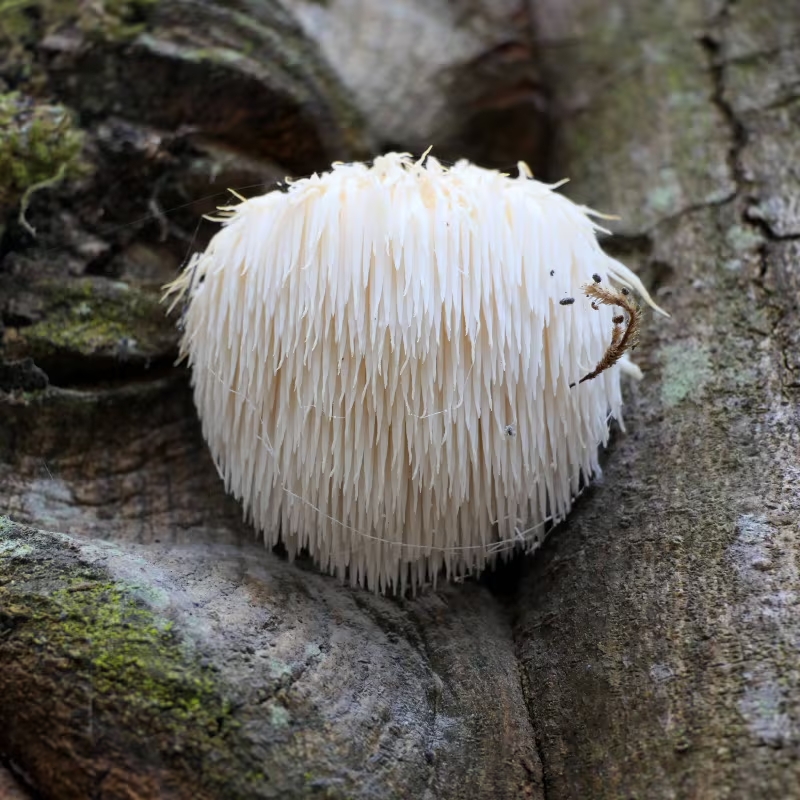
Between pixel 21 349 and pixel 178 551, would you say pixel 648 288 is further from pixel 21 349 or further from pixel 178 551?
pixel 21 349

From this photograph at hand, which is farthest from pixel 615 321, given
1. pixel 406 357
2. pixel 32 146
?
pixel 32 146

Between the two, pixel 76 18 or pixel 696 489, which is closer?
pixel 696 489

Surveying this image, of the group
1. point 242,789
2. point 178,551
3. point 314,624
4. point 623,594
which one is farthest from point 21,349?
point 623,594

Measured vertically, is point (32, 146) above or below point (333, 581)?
above

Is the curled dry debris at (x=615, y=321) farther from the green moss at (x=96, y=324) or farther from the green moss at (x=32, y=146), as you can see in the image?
the green moss at (x=32, y=146)

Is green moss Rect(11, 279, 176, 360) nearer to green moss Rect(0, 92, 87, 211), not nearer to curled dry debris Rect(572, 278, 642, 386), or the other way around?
green moss Rect(0, 92, 87, 211)

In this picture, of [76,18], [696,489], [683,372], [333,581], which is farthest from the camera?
[76,18]

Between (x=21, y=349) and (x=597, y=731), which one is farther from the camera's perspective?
(x=21, y=349)

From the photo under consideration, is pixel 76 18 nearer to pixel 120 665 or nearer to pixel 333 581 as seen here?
pixel 333 581
